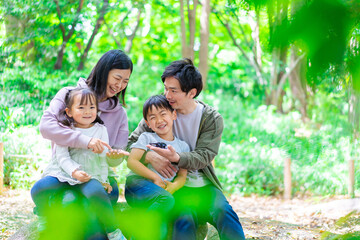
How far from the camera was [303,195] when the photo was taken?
21.0ft

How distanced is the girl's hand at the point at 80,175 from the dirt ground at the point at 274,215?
145cm

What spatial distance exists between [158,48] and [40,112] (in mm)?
6718

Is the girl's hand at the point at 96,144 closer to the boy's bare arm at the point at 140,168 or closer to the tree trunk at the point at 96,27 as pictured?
the boy's bare arm at the point at 140,168

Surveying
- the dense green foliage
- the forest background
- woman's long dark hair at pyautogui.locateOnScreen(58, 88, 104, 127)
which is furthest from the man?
the dense green foliage

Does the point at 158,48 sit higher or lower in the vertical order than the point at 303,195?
higher

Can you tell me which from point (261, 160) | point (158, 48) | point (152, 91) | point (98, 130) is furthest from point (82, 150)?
point (158, 48)

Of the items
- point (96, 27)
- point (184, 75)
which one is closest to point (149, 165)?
point (184, 75)

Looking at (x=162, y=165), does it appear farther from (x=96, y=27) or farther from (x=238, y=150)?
(x=96, y=27)

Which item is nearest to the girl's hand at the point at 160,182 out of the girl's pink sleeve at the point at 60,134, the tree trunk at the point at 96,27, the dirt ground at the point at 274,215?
the girl's pink sleeve at the point at 60,134

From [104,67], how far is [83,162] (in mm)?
607

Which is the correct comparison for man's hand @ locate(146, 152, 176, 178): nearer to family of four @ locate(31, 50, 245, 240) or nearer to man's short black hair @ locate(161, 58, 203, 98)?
family of four @ locate(31, 50, 245, 240)

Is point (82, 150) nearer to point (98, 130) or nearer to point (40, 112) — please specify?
point (98, 130)

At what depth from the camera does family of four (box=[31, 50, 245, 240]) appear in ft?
7.32

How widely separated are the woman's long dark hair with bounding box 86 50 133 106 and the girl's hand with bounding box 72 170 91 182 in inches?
22.5
